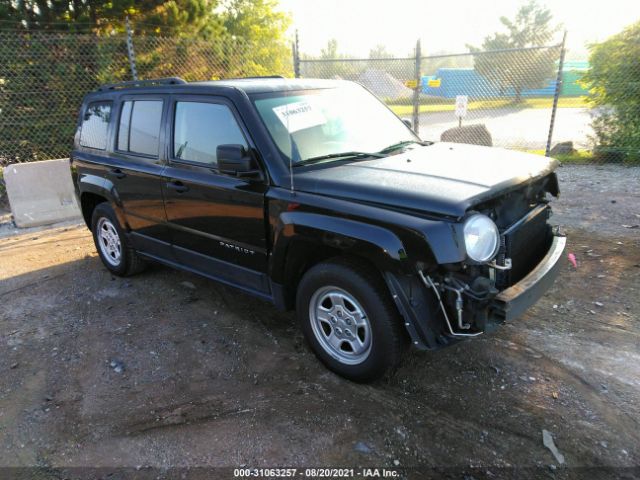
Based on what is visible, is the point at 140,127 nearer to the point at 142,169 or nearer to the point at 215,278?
the point at 142,169

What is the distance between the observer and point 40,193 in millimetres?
7543

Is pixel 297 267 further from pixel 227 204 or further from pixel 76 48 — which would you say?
pixel 76 48

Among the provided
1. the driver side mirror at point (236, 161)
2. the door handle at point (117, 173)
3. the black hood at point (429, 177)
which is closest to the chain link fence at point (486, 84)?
the door handle at point (117, 173)

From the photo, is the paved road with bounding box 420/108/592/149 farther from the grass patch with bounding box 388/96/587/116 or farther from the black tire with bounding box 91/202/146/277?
the black tire with bounding box 91/202/146/277

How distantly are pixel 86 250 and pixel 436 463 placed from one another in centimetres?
533

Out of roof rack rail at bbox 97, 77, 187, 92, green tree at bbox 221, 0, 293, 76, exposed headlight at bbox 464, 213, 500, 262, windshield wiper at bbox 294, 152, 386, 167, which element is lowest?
exposed headlight at bbox 464, 213, 500, 262

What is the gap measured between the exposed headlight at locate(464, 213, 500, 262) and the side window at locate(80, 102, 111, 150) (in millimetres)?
3760

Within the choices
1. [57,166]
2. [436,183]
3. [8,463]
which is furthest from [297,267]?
[57,166]

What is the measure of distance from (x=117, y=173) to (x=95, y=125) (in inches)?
31.1

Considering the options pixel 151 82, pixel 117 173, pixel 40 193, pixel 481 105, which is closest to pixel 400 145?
pixel 151 82

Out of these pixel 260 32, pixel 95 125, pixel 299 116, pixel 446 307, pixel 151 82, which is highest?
pixel 260 32

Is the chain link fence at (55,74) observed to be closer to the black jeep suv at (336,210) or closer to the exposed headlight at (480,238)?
the black jeep suv at (336,210)

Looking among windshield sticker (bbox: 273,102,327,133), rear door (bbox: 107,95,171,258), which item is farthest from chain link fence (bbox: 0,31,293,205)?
windshield sticker (bbox: 273,102,327,133)

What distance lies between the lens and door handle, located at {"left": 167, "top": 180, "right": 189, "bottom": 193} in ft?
12.7
